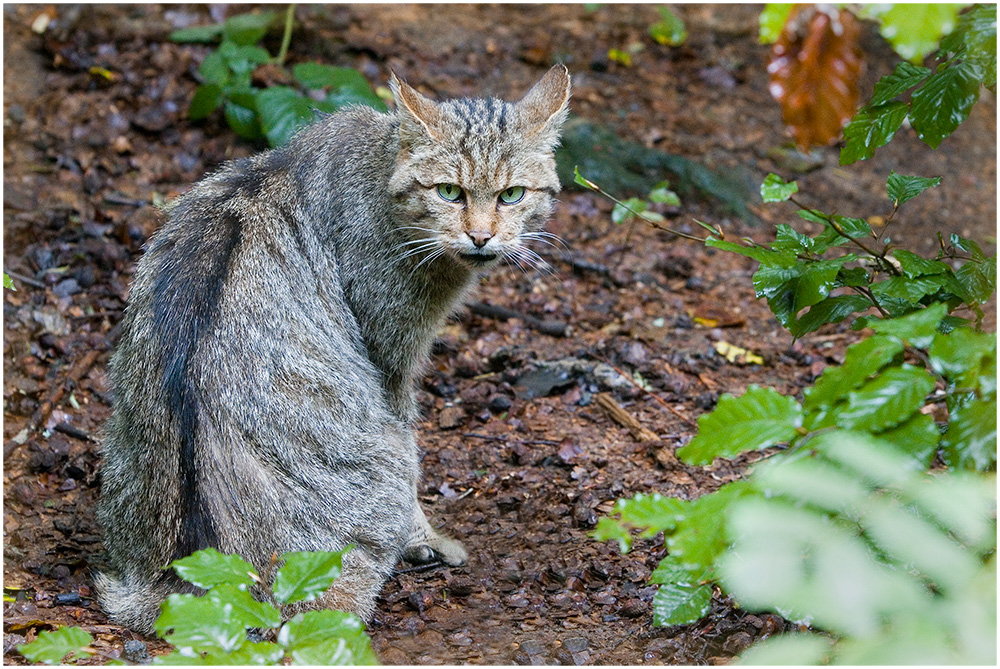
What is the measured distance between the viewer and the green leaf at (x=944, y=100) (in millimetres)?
3328

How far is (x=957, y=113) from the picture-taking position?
3.38 m

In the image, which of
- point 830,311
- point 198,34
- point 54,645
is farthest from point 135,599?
point 198,34


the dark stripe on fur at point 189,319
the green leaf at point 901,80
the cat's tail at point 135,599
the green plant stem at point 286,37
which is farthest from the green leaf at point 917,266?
the green plant stem at point 286,37

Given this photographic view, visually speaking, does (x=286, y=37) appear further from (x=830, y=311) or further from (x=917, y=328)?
(x=917, y=328)

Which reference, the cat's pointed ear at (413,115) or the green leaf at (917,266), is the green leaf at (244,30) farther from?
the green leaf at (917,266)

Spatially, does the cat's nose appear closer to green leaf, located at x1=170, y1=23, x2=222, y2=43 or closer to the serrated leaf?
the serrated leaf

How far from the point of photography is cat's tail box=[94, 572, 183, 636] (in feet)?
12.8

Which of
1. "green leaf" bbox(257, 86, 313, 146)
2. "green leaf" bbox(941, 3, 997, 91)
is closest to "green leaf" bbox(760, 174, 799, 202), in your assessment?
"green leaf" bbox(941, 3, 997, 91)

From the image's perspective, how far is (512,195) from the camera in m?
4.66

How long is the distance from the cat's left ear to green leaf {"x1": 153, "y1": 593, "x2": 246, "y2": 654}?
291cm

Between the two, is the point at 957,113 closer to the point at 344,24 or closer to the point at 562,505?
the point at 562,505

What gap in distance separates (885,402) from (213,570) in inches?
78.6

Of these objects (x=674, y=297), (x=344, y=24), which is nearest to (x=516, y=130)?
(x=674, y=297)

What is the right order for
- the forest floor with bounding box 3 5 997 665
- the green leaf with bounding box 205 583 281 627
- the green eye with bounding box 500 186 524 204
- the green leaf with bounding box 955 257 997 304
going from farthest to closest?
the green eye with bounding box 500 186 524 204
the forest floor with bounding box 3 5 997 665
the green leaf with bounding box 955 257 997 304
the green leaf with bounding box 205 583 281 627
